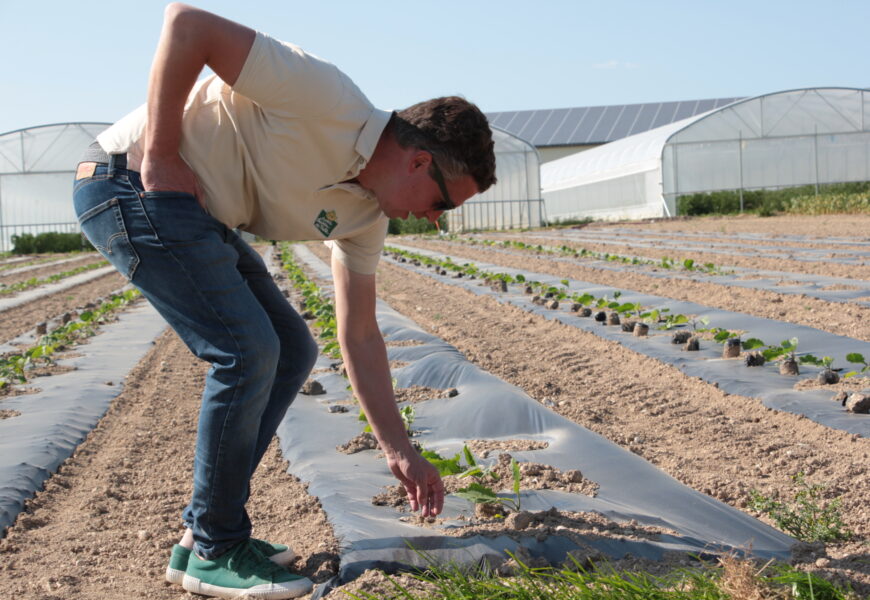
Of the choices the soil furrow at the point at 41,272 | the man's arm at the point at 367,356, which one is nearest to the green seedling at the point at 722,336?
the man's arm at the point at 367,356

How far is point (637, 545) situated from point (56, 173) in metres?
26.7

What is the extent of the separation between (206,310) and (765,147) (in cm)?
2282

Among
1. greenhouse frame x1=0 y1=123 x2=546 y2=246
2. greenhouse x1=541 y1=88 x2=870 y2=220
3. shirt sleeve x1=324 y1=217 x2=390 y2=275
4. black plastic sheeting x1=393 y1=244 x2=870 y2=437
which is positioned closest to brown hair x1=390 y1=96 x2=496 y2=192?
shirt sleeve x1=324 y1=217 x2=390 y2=275

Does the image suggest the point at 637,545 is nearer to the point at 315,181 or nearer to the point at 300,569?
the point at 300,569

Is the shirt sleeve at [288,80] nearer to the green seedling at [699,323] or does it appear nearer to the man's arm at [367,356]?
the man's arm at [367,356]

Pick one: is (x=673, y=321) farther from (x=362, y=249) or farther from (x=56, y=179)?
(x=56, y=179)

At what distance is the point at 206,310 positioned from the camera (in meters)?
1.96

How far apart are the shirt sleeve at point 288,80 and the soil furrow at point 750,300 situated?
13.1 feet

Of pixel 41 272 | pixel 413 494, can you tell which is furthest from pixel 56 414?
pixel 41 272

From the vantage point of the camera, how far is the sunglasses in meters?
2.05

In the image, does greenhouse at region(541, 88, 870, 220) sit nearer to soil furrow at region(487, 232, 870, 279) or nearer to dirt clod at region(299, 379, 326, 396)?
soil furrow at region(487, 232, 870, 279)

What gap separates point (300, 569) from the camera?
2.16 meters

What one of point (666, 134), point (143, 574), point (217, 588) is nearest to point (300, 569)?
point (217, 588)

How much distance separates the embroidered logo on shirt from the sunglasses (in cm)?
25
